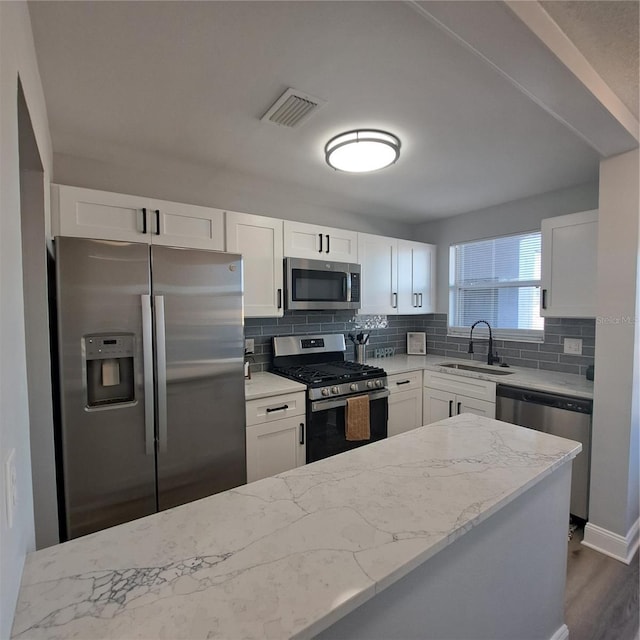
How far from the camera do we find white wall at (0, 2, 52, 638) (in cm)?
64

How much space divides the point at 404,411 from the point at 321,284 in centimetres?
138

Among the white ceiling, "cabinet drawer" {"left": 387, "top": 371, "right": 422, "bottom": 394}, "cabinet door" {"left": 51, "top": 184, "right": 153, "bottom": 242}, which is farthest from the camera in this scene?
"cabinet drawer" {"left": 387, "top": 371, "right": 422, "bottom": 394}

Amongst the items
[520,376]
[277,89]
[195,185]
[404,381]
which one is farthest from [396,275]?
[277,89]

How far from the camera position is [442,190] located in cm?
305

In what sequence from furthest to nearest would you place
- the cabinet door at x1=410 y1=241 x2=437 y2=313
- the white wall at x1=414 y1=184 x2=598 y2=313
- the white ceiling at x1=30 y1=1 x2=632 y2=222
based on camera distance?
1. the cabinet door at x1=410 y1=241 x2=437 y2=313
2. the white wall at x1=414 y1=184 x2=598 y2=313
3. the white ceiling at x1=30 y1=1 x2=632 y2=222

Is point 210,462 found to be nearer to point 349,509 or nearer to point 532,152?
point 349,509

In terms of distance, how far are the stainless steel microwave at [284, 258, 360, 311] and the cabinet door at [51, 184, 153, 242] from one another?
3.50ft

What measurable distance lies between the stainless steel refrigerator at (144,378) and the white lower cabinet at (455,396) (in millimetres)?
1901

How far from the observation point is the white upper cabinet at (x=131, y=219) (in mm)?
1953

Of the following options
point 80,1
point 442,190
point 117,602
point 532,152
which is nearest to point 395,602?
point 117,602

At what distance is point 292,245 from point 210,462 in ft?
5.55

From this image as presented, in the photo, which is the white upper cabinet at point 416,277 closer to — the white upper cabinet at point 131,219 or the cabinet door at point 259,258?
the cabinet door at point 259,258

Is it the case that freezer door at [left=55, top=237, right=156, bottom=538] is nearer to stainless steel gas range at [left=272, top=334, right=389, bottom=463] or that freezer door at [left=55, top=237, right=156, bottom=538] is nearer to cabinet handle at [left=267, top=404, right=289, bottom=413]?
cabinet handle at [left=267, top=404, right=289, bottom=413]

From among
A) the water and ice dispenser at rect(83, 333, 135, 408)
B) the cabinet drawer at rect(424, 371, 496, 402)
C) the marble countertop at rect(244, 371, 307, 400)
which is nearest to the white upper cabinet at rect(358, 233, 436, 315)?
the cabinet drawer at rect(424, 371, 496, 402)
